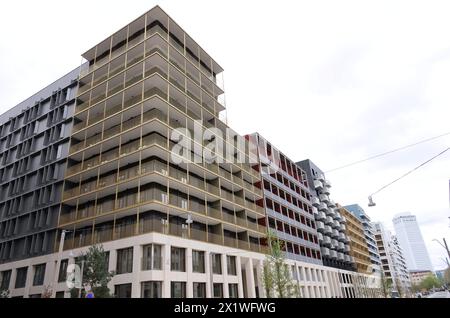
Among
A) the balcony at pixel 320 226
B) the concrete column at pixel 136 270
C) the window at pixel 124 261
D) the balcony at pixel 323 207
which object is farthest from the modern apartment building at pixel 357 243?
the concrete column at pixel 136 270

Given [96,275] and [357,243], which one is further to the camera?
[357,243]

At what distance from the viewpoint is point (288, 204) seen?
184 ft

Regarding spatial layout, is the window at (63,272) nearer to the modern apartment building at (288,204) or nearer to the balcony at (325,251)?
the modern apartment building at (288,204)

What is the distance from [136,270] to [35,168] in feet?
80.5

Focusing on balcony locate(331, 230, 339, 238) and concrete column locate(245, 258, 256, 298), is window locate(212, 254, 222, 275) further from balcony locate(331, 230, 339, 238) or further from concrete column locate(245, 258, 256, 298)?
balcony locate(331, 230, 339, 238)

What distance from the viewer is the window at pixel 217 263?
33463 mm

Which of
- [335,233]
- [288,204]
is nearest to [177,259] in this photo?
[288,204]

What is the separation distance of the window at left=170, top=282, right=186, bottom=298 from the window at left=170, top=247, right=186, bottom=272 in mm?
1198

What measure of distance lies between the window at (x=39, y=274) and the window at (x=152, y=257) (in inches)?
554

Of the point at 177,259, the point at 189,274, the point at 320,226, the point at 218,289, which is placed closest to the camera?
the point at 177,259

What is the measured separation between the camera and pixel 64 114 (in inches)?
1649

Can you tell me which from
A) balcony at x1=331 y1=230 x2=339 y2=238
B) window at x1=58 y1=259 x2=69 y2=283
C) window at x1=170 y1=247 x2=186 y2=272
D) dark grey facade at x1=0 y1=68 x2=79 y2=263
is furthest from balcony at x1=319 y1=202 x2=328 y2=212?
window at x1=58 y1=259 x2=69 y2=283

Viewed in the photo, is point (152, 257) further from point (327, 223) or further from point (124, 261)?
point (327, 223)
